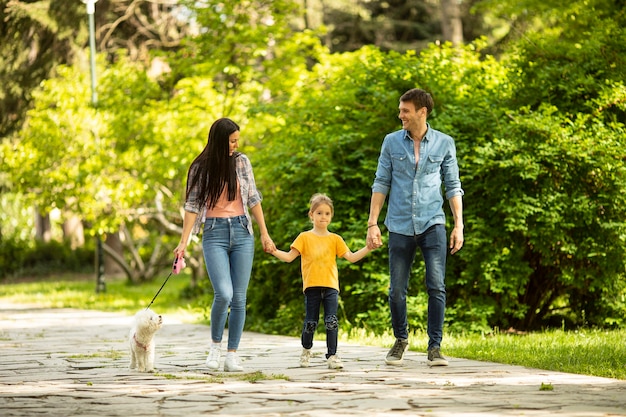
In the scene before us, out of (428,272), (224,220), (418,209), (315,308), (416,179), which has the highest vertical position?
(416,179)

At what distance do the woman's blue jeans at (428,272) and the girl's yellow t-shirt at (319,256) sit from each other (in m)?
0.43

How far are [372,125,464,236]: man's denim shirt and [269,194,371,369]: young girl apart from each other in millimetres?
393

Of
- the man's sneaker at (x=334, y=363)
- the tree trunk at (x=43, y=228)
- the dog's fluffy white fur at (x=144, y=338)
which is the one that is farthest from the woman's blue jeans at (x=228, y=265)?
the tree trunk at (x=43, y=228)

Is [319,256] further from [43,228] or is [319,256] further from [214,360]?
[43,228]

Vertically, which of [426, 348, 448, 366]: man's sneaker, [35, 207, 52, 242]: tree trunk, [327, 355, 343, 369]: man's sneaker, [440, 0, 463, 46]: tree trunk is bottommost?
[327, 355, 343, 369]: man's sneaker

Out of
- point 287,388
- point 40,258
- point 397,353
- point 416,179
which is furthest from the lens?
point 40,258

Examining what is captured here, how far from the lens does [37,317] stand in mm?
15938

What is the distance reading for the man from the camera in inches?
301

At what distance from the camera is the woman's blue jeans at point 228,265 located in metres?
7.45

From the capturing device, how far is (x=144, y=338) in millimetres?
7465

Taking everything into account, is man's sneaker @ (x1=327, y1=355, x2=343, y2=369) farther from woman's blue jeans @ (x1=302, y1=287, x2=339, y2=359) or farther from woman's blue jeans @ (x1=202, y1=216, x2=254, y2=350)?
woman's blue jeans @ (x1=202, y1=216, x2=254, y2=350)

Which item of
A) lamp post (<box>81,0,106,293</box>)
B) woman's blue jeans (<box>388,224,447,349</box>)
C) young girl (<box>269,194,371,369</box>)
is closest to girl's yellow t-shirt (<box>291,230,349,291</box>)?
young girl (<box>269,194,371,369</box>)

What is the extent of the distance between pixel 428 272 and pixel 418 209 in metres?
0.49

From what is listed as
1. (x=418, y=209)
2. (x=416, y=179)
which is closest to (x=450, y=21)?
(x=416, y=179)
